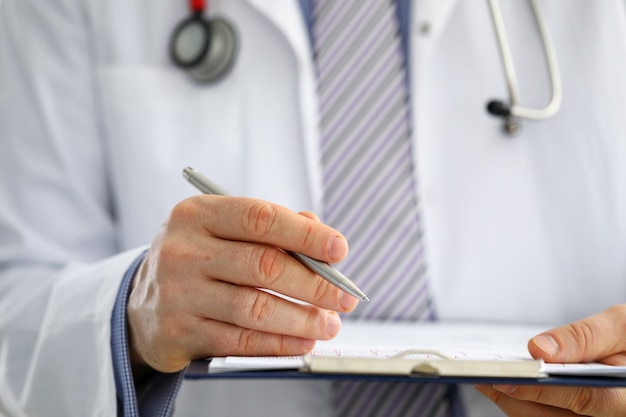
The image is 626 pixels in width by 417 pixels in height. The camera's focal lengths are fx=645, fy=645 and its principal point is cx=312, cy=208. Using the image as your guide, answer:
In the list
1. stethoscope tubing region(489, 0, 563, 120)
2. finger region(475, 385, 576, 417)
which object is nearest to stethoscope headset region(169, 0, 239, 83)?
stethoscope tubing region(489, 0, 563, 120)

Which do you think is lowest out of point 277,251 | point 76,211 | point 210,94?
point 76,211

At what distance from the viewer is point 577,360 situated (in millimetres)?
524

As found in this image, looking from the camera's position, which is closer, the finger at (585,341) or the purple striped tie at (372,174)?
the finger at (585,341)

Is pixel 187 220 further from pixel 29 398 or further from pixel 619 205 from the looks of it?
pixel 619 205

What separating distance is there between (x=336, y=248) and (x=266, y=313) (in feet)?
0.26

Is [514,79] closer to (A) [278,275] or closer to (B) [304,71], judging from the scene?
(B) [304,71]

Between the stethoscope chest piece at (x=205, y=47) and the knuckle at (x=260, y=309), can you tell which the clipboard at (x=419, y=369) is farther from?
the stethoscope chest piece at (x=205, y=47)

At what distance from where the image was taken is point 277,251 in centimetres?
53

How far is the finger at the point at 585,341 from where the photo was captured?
0.50 metres

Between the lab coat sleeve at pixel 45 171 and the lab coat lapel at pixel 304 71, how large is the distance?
30cm

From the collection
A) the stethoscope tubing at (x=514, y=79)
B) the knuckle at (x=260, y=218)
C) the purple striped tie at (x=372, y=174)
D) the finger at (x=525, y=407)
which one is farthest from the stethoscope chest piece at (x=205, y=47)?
the finger at (x=525, y=407)

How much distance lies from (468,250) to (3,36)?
76 cm

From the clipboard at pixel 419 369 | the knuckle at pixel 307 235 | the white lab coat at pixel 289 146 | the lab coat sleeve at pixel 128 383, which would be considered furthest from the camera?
the white lab coat at pixel 289 146

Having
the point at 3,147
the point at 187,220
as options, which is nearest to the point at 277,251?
the point at 187,220
